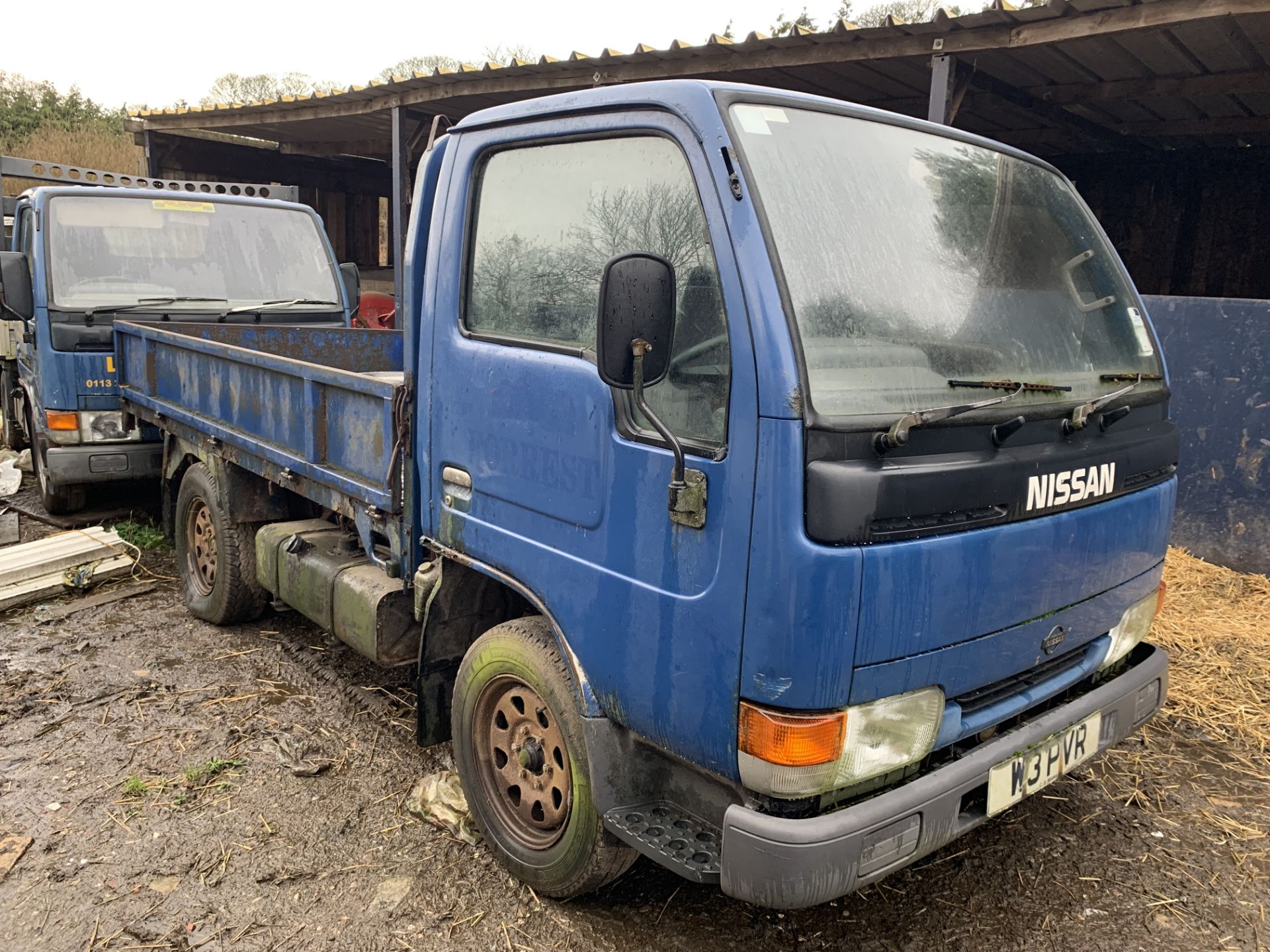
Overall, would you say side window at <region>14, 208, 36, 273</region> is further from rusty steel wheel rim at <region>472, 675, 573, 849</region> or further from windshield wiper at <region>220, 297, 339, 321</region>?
rusty steel wheel rim at <region>472, 675, 573, 849</region>

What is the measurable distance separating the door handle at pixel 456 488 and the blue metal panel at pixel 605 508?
0.03 m

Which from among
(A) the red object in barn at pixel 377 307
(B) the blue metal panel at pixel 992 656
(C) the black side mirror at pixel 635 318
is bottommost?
(B) the blue metal panel at pixel 992 656

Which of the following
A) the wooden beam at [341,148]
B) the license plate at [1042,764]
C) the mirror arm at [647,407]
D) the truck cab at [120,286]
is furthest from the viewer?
the wooden beam at [341,148]

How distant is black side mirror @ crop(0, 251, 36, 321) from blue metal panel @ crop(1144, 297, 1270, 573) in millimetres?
6574

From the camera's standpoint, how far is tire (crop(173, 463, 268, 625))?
4613 mm

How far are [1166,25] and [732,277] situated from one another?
5.25m

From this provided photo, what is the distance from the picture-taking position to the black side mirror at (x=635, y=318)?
202cm

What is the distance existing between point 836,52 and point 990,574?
561 cm

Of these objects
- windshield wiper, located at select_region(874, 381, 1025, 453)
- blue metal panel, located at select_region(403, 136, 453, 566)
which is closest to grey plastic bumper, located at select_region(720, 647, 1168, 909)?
windshield wiper, located at select_region(874, 381, 1025, 453)

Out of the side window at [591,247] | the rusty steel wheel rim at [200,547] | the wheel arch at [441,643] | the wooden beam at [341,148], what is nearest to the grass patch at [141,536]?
the rusty steel wheel rim at [200,547]

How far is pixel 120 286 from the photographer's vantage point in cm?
597

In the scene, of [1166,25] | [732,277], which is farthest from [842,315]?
[1166,25]

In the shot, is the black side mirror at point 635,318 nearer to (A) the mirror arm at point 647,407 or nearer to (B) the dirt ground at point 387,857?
(A) the mirror arm at point 647,407

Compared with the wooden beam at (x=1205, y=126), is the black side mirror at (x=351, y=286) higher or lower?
lower
